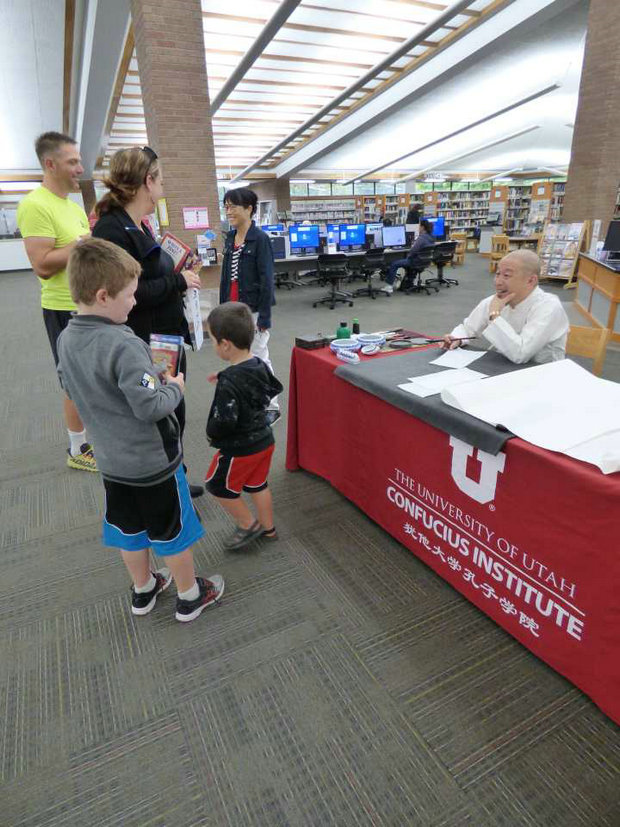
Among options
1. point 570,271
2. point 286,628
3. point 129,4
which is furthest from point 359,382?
point 570,271

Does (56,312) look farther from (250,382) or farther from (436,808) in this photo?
(436,808)

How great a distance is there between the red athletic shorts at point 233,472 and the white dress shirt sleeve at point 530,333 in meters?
1.06

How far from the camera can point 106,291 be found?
1187 mm

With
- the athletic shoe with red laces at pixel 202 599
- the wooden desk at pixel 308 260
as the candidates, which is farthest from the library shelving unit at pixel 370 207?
the athletic shoe with red laces at pixel 202 599

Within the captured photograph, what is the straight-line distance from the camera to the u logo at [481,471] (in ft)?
4.58

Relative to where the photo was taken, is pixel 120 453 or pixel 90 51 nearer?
pixel 120 453

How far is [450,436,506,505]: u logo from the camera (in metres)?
1.39

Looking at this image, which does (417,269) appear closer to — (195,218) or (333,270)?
(333,270)

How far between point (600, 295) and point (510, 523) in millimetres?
5122

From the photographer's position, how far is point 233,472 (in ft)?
5.99

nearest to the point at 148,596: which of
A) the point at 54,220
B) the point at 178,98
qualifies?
the point at 54,220

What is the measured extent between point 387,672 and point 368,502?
78 centimetres

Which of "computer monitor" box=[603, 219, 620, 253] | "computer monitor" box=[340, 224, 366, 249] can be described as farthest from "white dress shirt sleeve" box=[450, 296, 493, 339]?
"computer monitor" box=[340, 224, 366, 249]

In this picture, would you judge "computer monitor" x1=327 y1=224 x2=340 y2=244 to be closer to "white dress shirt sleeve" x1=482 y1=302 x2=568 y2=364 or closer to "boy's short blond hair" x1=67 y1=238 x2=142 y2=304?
"white dress shirt sleeve" x1=482 y1=302 x2=568 y2=364
